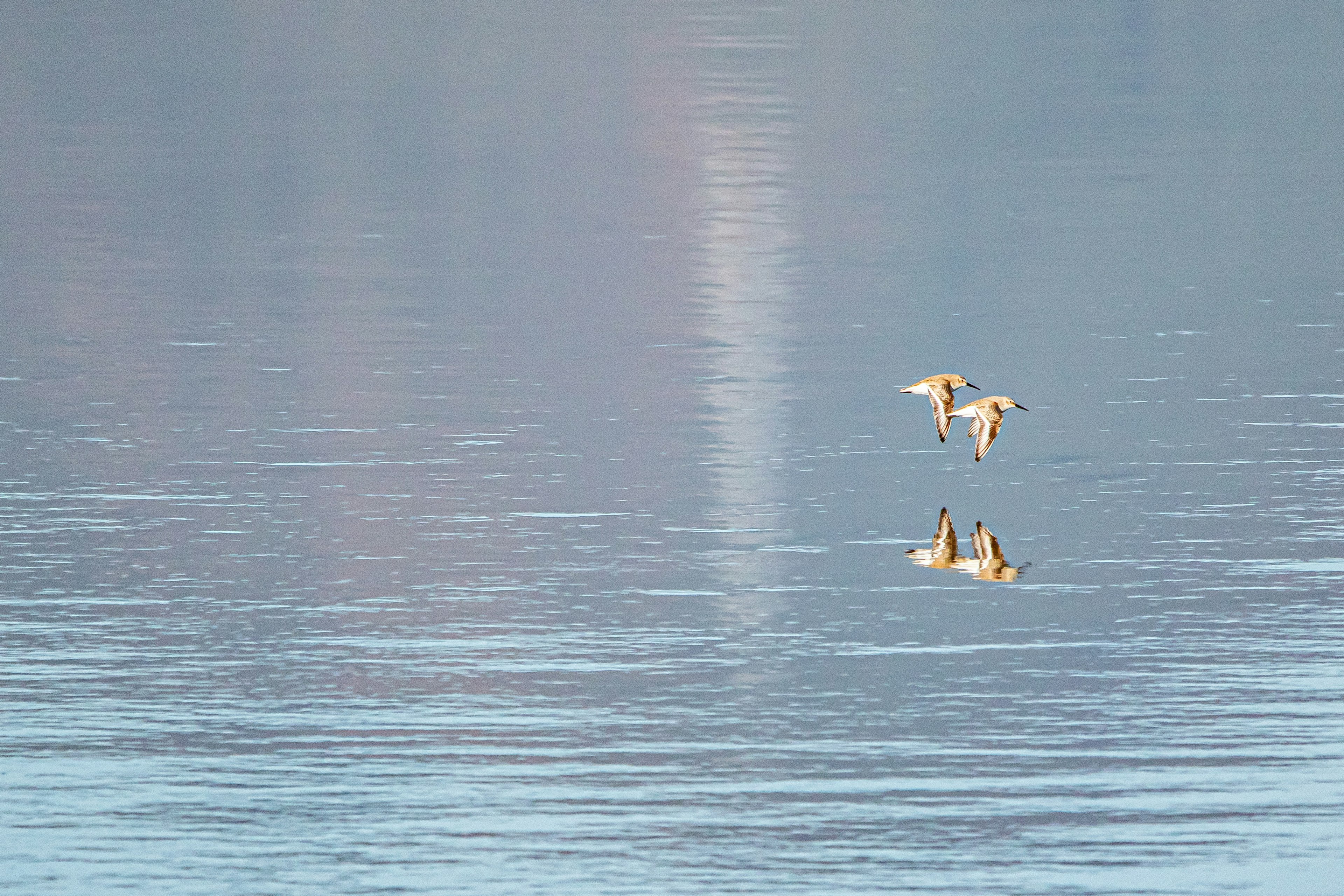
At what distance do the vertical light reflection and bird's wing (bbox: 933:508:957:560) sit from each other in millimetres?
748

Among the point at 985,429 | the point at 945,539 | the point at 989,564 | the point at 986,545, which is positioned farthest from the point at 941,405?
the point at 989,564

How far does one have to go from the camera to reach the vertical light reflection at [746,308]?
12.8m

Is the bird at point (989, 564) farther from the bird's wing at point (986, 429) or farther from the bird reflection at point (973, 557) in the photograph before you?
the bird's wing at point (986, 429)

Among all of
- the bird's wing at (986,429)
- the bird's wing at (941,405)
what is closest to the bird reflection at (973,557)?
the bird's wing at (986,429)

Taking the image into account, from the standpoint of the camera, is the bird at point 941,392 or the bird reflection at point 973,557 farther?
the bird at point 941,392

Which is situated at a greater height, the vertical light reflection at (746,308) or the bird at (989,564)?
the vertical light reflection at (746,308)

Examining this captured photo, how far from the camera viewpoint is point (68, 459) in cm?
1419

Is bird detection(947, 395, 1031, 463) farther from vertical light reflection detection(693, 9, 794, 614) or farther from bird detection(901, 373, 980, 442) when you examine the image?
vertical light reflection detection(693, 9, 794, 614)

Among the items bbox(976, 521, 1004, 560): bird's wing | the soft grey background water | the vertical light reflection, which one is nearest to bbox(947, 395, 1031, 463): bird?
the soft grey background water

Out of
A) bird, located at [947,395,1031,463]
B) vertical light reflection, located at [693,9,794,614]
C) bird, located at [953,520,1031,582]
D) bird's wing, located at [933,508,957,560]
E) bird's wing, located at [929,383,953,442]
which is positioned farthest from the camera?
bird's wing, located at [929,383,953,442]

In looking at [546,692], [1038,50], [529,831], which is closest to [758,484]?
[546,692]

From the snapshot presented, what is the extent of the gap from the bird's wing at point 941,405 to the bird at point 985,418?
0.13 metres

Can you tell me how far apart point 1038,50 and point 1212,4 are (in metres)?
14.9

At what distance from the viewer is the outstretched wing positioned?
13867mm
